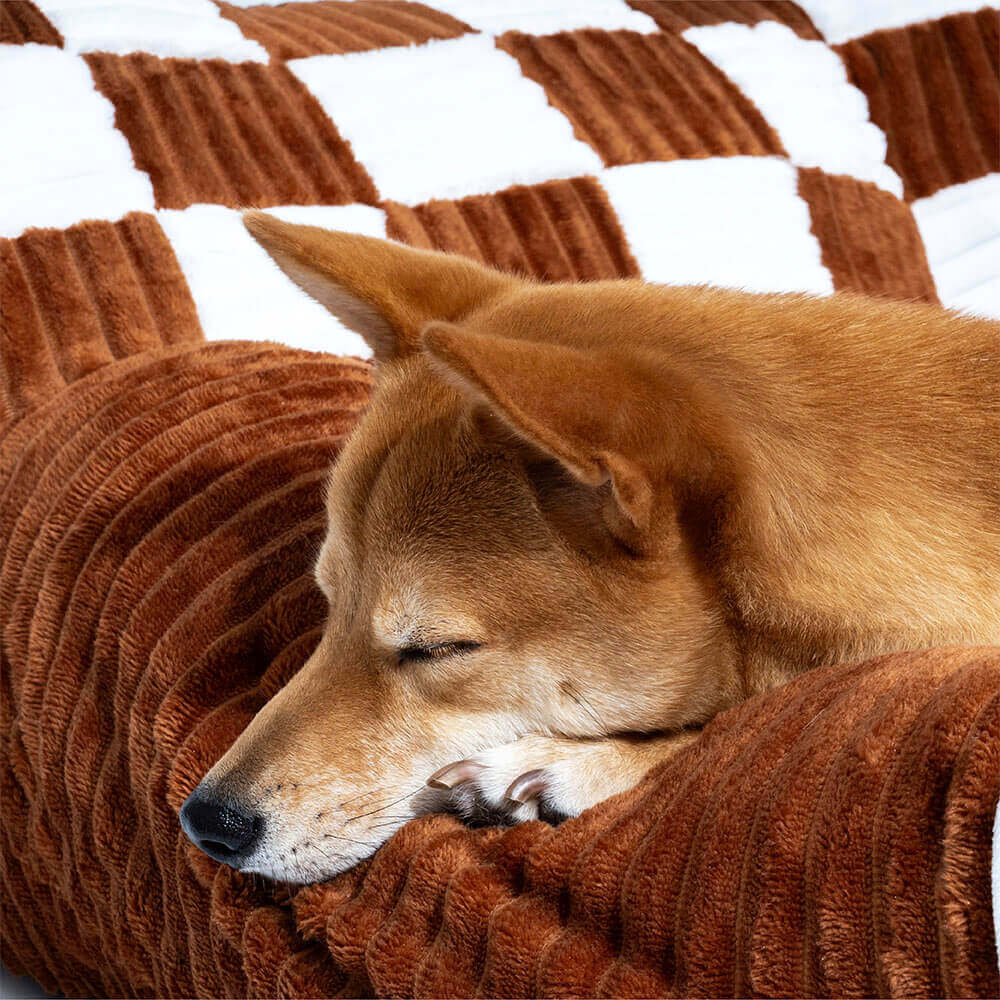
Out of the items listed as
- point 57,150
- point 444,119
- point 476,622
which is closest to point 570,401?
point 476,622

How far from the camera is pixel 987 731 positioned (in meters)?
0.82

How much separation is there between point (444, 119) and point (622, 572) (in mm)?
1632

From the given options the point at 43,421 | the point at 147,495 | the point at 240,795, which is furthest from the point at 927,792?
the point at 43,421

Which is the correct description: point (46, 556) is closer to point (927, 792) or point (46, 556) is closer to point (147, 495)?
point (147, 495)

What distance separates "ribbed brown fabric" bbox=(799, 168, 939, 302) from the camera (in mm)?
2754

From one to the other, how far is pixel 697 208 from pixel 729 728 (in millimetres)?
1819

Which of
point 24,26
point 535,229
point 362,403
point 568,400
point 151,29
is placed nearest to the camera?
point 568,400

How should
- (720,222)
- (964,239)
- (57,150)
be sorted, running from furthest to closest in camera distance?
(964,239) → (720,222) → (57,150)

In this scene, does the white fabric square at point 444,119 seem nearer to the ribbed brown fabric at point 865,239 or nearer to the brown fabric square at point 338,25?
the brown fabric square at point 338,25

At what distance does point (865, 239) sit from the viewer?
2.79m

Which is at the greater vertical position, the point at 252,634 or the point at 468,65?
the point at 468,65

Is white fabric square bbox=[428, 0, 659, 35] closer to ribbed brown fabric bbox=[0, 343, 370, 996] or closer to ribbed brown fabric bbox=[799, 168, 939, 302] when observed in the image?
ribbed brown fabric bbox=[799, 168, 939, 302]

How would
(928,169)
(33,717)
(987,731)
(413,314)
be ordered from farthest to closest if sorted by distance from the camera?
1. (928,169)
2. (33,717)
3. (413,314)
4. (987,731)

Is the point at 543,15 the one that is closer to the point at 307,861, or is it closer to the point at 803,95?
the point at 803,95
